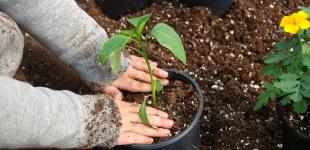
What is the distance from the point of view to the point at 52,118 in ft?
4.22

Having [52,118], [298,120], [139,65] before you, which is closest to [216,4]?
[139,65]

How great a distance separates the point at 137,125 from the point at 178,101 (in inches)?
7.5

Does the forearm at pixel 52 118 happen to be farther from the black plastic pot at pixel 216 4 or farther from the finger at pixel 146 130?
the black plastic pot at pixel 216 4

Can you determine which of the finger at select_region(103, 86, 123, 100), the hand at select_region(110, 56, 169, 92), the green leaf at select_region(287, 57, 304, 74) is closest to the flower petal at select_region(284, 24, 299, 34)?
the green leaf at select_region(287, 57, 304, 74)

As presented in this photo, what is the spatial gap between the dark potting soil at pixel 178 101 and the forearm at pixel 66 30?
15 cm

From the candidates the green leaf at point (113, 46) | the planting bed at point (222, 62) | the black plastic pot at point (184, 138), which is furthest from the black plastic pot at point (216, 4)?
the green leaf at point (113, 46)

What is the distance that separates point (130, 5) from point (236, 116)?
747 millimetres

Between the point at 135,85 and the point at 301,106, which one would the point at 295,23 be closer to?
the point at 301,106

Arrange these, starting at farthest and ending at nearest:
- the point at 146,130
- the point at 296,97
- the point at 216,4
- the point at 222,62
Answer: the point at 216,4 → the point at 222,62 → the point at 146,130 → the point at 296,97

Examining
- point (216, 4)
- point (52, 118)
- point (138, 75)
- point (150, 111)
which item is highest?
point (216, 4)

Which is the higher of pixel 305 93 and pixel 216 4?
pixel 216 4

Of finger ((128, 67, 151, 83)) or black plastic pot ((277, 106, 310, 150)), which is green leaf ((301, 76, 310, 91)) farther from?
finger ((128, 67, 151, 83))

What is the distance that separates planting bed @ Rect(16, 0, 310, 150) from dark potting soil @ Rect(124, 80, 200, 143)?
24cm

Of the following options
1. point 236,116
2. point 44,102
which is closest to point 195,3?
point 236,116
